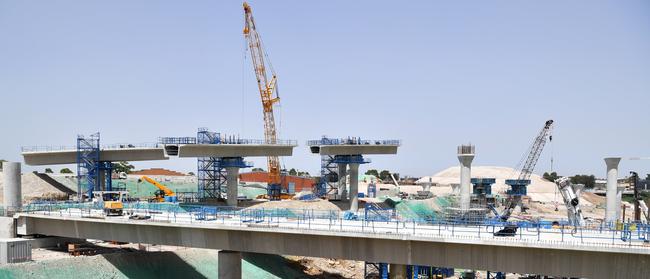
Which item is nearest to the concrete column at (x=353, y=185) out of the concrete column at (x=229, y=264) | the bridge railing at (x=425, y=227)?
the bridge railing at (x=425, y=227)

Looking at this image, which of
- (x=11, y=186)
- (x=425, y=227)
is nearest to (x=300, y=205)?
(x=11, y=186)

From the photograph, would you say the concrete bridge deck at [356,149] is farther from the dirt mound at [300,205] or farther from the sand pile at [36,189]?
the sand pile at [36,189]

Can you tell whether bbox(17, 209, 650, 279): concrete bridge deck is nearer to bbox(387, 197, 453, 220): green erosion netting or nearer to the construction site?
the construction site

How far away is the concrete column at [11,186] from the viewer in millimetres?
55875

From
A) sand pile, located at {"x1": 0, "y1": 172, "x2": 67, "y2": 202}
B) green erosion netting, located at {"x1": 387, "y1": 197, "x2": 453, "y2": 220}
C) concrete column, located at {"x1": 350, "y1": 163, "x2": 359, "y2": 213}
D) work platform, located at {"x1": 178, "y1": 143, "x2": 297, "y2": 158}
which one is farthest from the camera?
green erosion netting, located at {"x1": 387, "y1": 197, "x2": 453, "y2": 220}

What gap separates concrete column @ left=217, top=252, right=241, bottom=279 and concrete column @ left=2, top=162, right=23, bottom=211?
26756 mm

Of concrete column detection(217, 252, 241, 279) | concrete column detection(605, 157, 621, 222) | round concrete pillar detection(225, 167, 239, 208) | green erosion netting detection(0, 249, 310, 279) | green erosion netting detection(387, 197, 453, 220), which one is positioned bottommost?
green erosion netting detection(387, 197, 453, 220)

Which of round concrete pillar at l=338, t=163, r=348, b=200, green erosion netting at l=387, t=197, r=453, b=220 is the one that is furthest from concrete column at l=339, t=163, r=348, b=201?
green erosion netting at l=387, t=197, r=453, b=220

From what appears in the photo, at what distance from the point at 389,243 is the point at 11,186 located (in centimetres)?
4316

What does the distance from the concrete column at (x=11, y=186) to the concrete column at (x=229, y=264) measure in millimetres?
26756

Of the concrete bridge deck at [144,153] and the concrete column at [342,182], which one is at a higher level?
the concrete bridge deck at [144,153]

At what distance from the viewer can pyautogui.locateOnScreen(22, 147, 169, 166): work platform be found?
3049 inches

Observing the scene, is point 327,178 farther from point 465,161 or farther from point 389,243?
point 389,243

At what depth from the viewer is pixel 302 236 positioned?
40.1 metres
